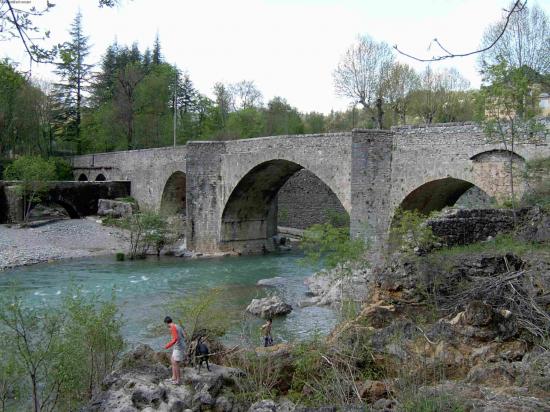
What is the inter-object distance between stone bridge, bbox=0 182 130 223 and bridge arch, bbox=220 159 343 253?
1028 cm

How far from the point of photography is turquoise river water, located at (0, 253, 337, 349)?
1148cm

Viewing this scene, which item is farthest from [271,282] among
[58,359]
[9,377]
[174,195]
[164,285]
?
[174,195]

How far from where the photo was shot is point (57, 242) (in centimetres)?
2272

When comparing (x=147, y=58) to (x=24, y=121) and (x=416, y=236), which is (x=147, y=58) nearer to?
(x=24, y=121)

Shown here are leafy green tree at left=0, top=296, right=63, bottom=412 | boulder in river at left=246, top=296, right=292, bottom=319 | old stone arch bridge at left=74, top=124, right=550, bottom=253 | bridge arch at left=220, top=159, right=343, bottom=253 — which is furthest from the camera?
bridge arch at left=220, top=159, right=343, bottom=253

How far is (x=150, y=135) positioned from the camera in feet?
130

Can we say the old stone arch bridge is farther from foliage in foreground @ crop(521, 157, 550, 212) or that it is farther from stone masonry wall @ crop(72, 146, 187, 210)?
foliage in foreground @ crop(521, 157, 550, 212)

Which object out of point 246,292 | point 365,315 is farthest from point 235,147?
point 365,315

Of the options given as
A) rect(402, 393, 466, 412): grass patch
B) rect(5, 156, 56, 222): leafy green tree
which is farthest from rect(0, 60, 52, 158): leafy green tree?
rect(402, 393, 466, 412): grass patch

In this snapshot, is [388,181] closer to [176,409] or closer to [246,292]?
[246,292]

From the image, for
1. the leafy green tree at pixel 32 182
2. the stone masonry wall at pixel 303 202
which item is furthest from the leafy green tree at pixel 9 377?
the stone masonry wall at pixel 303 202

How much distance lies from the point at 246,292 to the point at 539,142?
7.75 meters

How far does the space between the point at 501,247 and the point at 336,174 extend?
24.3 ft

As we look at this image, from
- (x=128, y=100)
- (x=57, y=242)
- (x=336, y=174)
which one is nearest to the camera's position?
(x=336, y=174)
